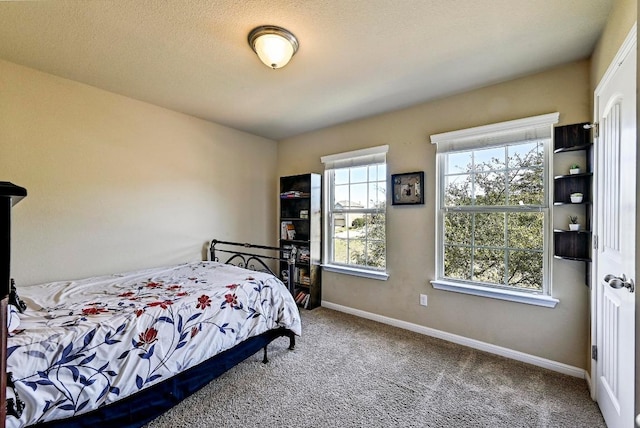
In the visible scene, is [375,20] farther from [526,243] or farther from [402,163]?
[526,243]

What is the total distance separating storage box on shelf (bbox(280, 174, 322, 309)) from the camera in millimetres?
3789

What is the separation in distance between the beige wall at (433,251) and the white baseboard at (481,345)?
44 millimetres

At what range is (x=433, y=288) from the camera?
292 cm

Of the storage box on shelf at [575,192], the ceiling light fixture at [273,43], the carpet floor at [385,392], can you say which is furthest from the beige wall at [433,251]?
the ceiling light fixture at [273,43]

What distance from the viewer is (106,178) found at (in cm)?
277

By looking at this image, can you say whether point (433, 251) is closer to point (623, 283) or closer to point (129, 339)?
point (623, 283)

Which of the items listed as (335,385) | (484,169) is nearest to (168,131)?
(335,385)

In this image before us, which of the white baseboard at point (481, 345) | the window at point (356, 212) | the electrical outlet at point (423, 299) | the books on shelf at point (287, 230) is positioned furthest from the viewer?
the books on shelf at point (287, 230)

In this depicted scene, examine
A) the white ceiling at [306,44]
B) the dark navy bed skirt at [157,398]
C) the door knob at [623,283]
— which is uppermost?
the white ceiling at [306,44]

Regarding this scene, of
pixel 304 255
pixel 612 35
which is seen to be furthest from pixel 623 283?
pixel 304 255

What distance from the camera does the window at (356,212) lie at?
3404 mm

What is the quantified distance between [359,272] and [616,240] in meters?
2.31

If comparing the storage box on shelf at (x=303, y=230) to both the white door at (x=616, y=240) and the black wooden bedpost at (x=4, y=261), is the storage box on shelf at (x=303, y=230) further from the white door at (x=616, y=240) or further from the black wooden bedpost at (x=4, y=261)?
the black wooden bedpost at (x=4, y=261)

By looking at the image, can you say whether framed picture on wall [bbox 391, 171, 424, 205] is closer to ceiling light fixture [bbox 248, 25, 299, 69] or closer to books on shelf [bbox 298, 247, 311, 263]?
books on shelf [bbox 298, 247, 311, 263]
